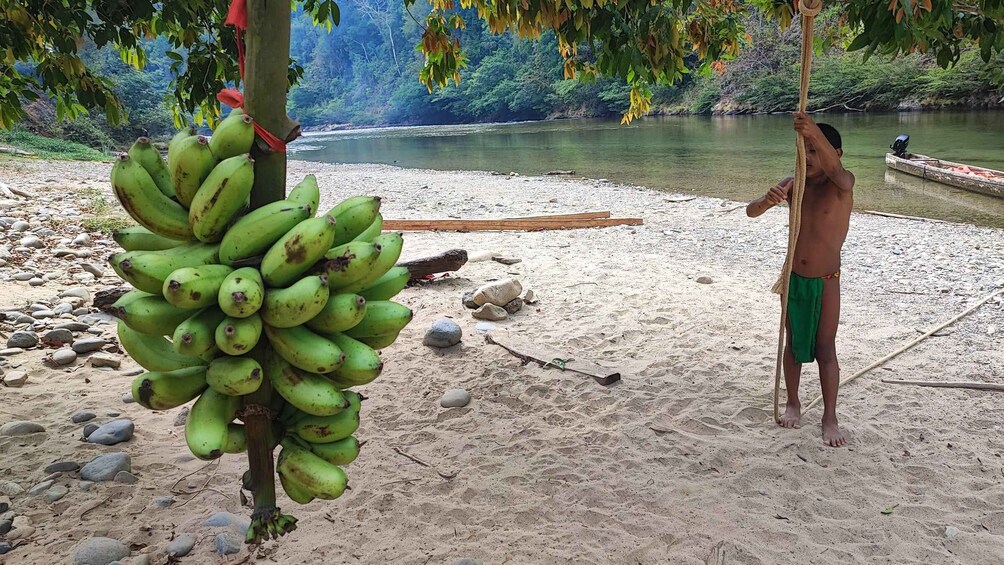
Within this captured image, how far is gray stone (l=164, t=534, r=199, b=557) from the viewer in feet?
8.20

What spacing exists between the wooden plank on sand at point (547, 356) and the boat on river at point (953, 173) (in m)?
11.6

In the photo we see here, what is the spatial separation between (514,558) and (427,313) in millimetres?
3268

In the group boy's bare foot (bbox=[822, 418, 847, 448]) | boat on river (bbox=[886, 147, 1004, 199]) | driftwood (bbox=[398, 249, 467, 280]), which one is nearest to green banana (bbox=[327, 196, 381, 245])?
boy's bare foot (bbox=[822, 418, 847, 448])

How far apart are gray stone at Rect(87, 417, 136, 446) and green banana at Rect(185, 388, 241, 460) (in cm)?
241

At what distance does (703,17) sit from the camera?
414 cm

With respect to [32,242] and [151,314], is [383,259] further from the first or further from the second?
[32,242]

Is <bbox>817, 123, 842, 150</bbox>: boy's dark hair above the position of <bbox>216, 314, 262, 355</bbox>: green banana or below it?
above

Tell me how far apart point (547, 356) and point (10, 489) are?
3144mm

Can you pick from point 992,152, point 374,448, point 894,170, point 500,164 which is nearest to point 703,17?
point 374,448

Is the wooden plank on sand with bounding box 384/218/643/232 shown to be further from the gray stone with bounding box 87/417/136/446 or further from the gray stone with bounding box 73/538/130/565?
the gray stone with bounding box 73/538/130/565

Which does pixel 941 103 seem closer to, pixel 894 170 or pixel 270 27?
pixel 894 170

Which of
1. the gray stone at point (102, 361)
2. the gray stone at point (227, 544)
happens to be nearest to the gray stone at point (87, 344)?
the gray stone at point (102, 361)

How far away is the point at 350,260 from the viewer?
1.35m

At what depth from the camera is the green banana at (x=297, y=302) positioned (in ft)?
4.18
